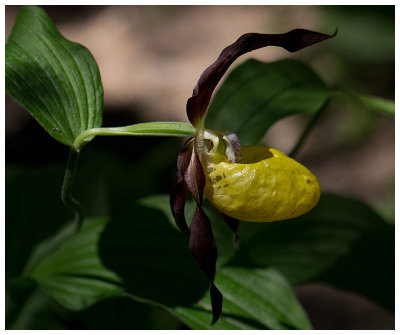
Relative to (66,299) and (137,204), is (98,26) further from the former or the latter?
(66,299)

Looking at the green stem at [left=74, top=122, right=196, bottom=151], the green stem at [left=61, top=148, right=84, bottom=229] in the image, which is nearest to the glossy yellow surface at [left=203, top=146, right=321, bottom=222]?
the green stem at [left=74, top=122, right=196, bottom=151]

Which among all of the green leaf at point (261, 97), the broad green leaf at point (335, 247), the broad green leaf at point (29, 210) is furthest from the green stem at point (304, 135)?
the broad green leaf at point (29, 210)

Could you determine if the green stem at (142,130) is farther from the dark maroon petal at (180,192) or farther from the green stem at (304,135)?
the green stem at (304,135)

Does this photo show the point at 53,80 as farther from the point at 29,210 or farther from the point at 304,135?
the point at 29,210

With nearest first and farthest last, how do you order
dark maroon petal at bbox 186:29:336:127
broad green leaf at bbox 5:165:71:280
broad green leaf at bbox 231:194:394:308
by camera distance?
dark maroon petal at bbox 186:29:336:127
broad green leaf at bbox 231:194:394:308
broad green leaf at bbox 5:165:71:280

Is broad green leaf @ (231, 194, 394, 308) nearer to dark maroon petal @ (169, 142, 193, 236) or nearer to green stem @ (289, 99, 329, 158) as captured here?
green stem @ (289, 99, 329, 158)

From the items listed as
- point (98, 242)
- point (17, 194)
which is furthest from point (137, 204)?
point (17, 194)
